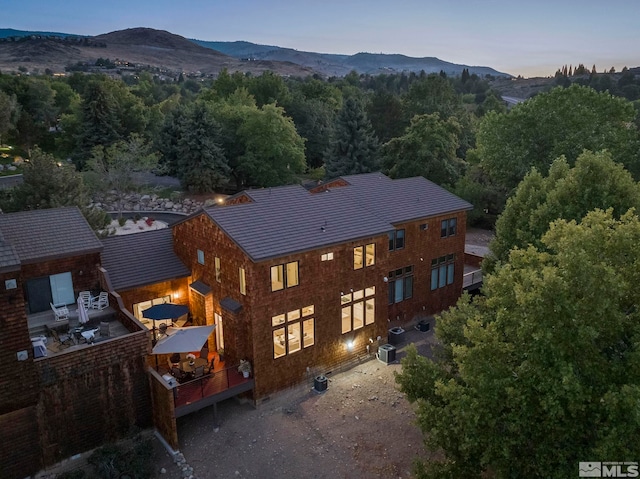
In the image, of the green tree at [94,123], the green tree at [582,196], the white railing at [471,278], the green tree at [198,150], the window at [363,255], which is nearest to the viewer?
the green tree at [582,196]

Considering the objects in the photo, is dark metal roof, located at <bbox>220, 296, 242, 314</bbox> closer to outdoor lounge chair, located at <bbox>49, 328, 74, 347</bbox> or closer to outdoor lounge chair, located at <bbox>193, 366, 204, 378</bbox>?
outdoor lounge chair, located at <bbox>193, 366, 204, 378</bbox>

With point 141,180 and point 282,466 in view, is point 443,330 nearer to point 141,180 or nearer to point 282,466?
point 282,466

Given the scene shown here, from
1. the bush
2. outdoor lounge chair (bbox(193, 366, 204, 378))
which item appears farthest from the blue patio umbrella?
the bush

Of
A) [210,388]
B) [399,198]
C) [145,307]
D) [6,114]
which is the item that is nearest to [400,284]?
[399,198]

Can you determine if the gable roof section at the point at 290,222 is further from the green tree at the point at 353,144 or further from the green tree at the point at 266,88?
the green tree at the point at 266,88

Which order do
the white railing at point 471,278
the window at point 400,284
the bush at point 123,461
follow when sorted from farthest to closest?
the white railing at point 471,278
the window at point 400,284
the bush at point 123,461

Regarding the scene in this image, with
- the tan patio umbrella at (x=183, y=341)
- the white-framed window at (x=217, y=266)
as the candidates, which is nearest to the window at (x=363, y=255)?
the white-framed window at (x=217, y=266)
